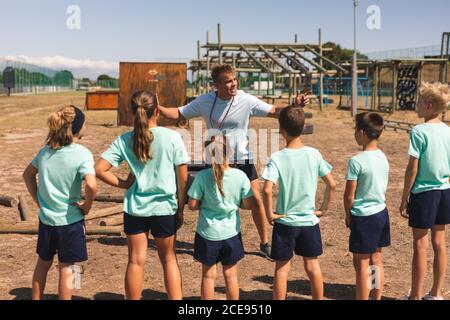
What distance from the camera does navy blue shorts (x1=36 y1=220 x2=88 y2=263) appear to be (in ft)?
11.6

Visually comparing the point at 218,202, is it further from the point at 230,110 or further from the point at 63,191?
the point at 230,110

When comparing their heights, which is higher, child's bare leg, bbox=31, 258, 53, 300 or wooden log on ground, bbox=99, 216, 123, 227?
child's bare leg, bbox=31, 258, 53, 300

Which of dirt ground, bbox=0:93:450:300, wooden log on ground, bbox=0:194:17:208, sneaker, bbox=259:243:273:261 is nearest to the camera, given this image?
dirt ground, bbox=0:93:450:300

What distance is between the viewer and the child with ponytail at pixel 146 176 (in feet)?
11.6

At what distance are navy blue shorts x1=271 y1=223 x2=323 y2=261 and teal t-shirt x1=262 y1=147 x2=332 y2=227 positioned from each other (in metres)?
0.04

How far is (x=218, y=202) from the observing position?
137 inches

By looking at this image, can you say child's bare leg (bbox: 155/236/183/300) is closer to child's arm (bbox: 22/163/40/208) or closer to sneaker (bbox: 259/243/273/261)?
child's arm (bbox: 22/163/40/208)

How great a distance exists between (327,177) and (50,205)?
1.98m

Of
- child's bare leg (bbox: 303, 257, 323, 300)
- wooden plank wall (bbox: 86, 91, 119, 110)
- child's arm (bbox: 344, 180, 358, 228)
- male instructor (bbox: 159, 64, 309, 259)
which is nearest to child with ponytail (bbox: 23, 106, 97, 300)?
male instructor (bbox: 159, 64, 309, 259)

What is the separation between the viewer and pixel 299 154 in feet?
11.6
